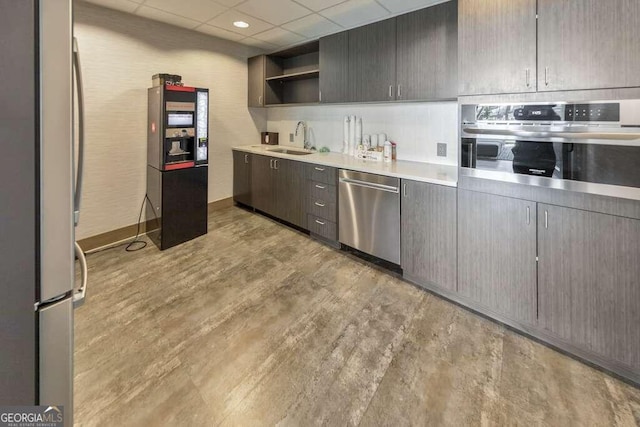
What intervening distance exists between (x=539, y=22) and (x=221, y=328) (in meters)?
2.73

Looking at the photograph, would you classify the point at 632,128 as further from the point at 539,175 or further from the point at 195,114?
the point at 195,114

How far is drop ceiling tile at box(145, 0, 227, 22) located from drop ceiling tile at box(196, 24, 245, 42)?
0.38m

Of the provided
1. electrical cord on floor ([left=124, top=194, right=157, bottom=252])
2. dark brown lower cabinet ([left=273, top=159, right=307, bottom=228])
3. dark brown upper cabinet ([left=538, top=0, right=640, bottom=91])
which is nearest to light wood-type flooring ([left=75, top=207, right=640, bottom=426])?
electrical cord on floor ([left=124, top=194, right=157, bottom=252])

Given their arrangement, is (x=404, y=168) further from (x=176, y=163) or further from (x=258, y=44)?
(x=258, y=44)

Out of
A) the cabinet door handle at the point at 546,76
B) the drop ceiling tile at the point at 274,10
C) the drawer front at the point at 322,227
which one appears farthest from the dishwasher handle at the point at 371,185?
the drop ceiling tile at the point at 274,10

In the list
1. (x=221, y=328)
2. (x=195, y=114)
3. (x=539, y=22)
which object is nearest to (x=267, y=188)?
(x=195, y=114)

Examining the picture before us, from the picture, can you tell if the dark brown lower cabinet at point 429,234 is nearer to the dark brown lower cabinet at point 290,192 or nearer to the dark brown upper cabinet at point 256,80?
the dark brown lower cabinet at point 290,192

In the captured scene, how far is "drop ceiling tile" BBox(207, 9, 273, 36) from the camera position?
3502mm

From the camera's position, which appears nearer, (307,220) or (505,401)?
(505,401)

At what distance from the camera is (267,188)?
4.46 meters

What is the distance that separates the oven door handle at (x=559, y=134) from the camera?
1.59 m

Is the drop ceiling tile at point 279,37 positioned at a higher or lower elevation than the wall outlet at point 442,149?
higher

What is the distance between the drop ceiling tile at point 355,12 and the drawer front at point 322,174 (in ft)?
5.23

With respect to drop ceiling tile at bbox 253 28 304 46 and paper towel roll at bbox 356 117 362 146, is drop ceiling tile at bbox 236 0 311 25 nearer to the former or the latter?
drop ceiling tile at bbox 253 28 304 46
